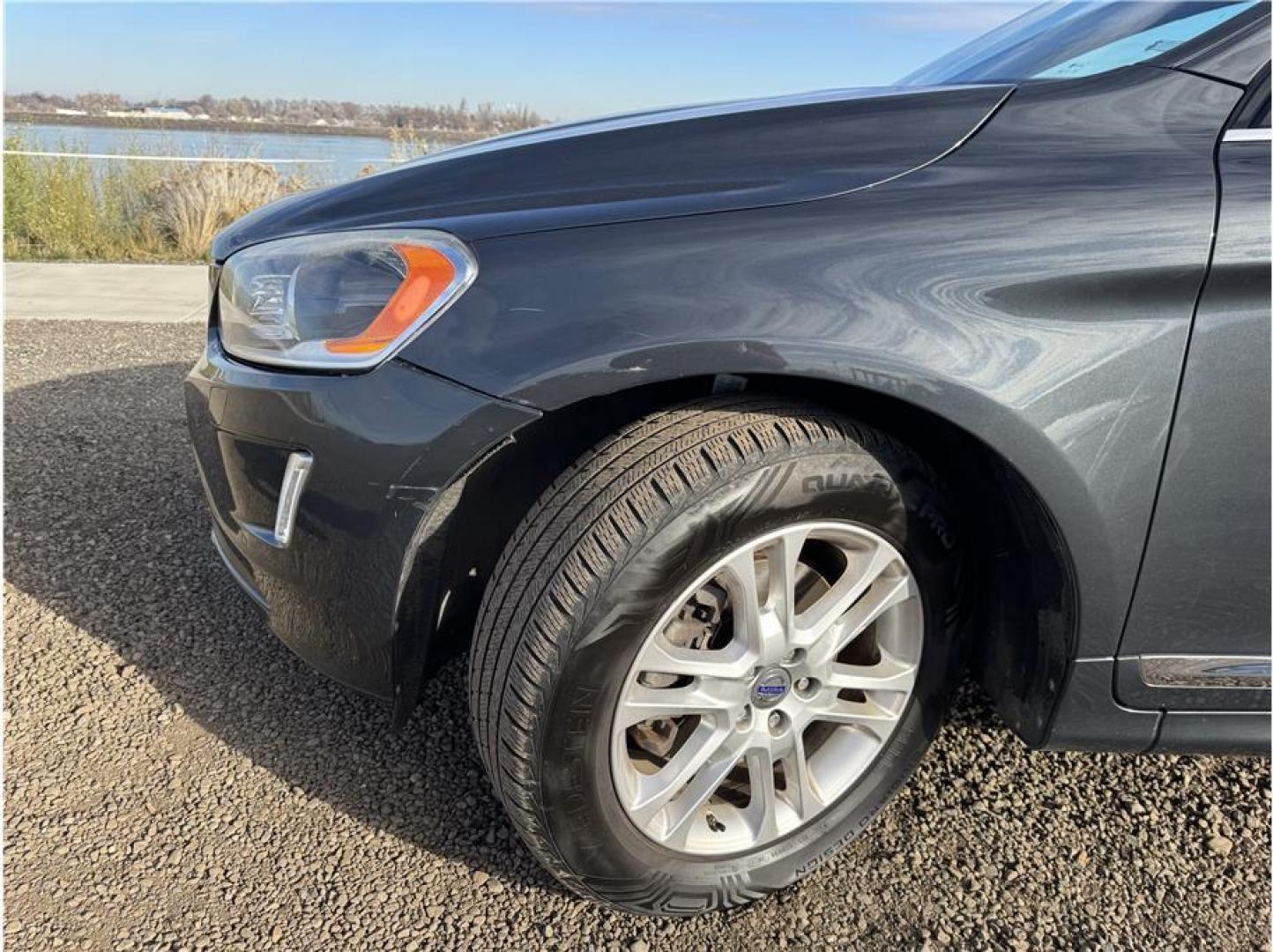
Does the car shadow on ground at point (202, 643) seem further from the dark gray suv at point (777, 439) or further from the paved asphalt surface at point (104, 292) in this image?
the paved asphalt surface at point (104, 292)

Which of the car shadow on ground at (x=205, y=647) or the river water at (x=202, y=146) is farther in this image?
the river water at (x=202, y=146)

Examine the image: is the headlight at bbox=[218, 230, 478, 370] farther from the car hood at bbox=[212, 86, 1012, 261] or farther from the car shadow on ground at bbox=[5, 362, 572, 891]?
the car shadow on ground at bbox=[5, 362, 572, 891]

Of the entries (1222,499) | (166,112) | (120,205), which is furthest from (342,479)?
(166,112)

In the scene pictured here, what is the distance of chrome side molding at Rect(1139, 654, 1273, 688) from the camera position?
147cm

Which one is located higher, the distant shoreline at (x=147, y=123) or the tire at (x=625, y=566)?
the tire at (x=625, y=566)

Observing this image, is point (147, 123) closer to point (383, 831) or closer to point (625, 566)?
point (383, 831)

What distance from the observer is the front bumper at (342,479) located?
4.53 feet

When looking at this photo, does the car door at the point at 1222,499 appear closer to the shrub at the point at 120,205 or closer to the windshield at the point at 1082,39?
the windshield at the point at 1082,39

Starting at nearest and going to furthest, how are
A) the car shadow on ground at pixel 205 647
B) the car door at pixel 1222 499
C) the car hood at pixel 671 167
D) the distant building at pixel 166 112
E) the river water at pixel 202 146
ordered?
1. the car door at pixel 1222 499
2. the car hood at pixel 671 167
3. the car shadow on ground at pixel 205 647
4. the river water at pixel 202 146
5. the distant building at pixel 166 112

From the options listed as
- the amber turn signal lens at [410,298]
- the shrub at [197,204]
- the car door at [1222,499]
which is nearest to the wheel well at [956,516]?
the car door at [1222,499]

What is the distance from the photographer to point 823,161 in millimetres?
1459

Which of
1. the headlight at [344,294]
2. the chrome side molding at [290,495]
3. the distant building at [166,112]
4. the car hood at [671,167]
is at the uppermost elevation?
the car hood at [671,167]

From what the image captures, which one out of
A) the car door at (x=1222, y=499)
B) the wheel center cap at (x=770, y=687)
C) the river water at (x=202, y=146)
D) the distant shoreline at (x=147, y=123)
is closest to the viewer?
the car door at (x=1222, y=499)

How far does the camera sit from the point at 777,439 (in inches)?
55.6
